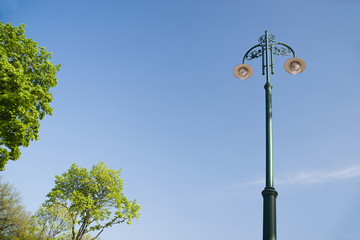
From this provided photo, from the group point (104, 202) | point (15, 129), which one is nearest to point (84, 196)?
point (104, 202)

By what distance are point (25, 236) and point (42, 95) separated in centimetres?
2402

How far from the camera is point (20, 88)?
12500mm

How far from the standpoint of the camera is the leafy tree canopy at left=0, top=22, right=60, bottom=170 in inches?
486

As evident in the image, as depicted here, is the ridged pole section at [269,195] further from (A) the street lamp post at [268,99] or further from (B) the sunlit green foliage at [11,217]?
(B) the sunlit green foliage at [11,217]

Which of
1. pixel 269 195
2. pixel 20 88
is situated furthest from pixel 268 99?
pixel 20 88

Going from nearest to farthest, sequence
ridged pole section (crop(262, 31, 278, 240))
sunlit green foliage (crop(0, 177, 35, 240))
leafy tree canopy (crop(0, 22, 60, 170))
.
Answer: ridged pole section (crop(262, 31, 278, 240)) < leafy tree canopy (crop(0, 22, 60, 170)) < sunlit green foliage (crop(0, 177, 35, 240))

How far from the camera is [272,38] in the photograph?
9.91m

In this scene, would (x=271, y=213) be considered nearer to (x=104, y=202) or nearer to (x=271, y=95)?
(x=271, y=95)

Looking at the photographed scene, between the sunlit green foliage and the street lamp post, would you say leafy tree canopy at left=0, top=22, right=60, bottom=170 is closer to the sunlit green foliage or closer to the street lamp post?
the street lamp post

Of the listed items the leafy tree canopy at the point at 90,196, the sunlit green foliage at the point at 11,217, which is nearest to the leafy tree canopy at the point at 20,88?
the leafy tree canopy at the point at 90,196

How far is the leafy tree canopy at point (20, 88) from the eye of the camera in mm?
12352

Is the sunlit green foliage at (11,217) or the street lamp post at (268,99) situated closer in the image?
the street lamp post at (268,99)

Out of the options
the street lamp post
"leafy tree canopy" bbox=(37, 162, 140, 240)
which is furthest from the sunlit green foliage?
the street lamp post

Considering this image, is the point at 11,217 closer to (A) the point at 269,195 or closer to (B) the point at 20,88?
(B) the point at 20,88
